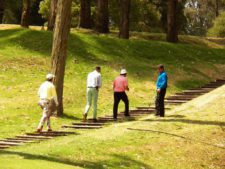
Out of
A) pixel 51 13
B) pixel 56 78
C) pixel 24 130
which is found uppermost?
pixel 51 13

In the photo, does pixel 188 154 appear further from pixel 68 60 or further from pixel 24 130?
pixel 68 60

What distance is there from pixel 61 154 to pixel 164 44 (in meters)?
26.3

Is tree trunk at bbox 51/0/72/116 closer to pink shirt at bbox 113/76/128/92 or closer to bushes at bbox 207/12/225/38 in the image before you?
pink shirt at bbox 113/76/128/92

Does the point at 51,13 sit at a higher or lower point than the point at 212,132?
higher

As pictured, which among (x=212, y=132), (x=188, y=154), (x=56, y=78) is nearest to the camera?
(x=188, y=154)

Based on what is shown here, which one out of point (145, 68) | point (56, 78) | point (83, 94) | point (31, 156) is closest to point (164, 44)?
point (145, 68)

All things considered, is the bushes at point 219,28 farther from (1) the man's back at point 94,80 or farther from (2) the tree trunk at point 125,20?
(1) the man's back at point 94,80

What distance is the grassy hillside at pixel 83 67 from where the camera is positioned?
25.3 m

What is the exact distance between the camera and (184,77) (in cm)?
3312

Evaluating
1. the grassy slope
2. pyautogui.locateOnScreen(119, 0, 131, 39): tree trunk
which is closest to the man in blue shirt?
the grassy slope

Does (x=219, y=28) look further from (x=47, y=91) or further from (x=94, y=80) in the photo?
(x=47, y=91)

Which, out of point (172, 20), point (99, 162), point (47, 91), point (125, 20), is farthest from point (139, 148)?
point (172, 20)

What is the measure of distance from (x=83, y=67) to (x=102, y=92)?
413cm

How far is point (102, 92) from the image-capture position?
28.7m
